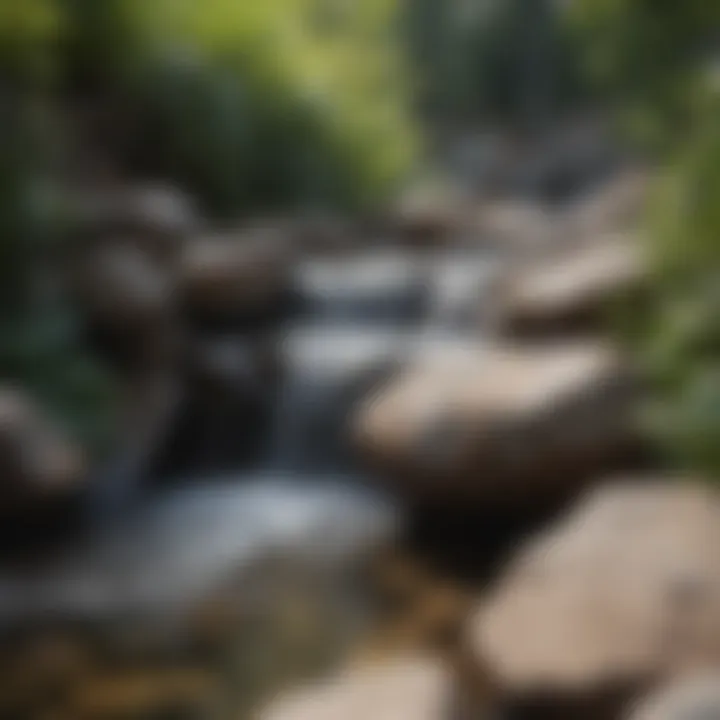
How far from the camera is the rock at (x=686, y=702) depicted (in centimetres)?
173

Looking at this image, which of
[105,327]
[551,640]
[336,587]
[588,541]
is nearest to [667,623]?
[551,640]

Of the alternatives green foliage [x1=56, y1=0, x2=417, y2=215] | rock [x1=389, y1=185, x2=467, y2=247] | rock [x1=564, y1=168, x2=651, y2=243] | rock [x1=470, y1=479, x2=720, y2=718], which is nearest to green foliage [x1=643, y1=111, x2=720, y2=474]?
rock [x1=470, y1=479, x2=720, y2=718]

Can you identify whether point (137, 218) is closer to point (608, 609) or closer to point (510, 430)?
point (510, 430)

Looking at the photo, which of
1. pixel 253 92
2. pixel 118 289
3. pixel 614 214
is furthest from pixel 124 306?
pixel 253 92

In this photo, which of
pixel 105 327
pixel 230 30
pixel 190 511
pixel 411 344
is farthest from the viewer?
pixel 230 30

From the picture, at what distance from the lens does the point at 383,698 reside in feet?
7.23

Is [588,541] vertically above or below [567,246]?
below

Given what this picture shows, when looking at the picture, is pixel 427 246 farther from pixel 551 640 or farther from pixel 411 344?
pixel 551 640

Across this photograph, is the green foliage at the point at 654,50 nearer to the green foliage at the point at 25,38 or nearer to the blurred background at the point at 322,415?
the blurred background at the point at 322,415

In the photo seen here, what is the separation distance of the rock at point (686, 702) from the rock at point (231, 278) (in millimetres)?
4016

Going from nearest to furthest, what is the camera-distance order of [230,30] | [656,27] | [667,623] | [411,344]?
[667,623], [656,27], [411,344], [230,30]

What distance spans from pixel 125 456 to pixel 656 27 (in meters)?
2.86

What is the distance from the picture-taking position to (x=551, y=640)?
235cm

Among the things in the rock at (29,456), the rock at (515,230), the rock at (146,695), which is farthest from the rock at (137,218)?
the rock at (146,695)
